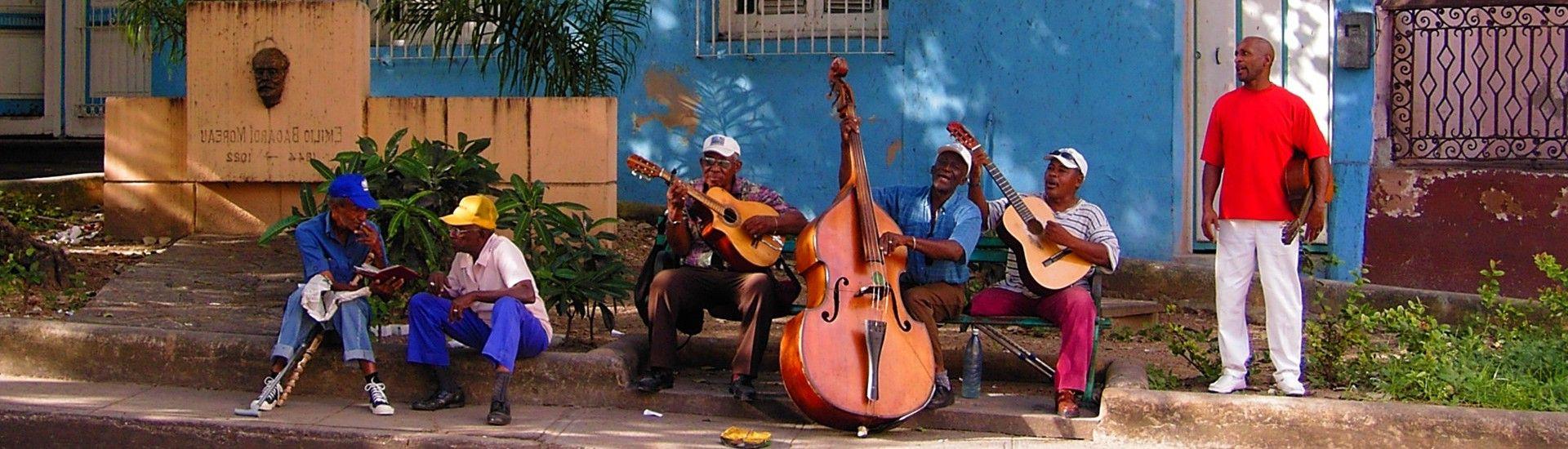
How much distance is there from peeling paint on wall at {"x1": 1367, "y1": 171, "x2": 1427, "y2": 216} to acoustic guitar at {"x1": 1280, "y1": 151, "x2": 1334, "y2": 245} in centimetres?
322

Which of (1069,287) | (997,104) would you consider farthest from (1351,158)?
(1069,287)

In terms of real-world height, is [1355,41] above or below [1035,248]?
above

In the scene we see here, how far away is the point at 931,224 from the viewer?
6.73m

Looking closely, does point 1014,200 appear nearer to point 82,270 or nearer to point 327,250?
point 327,250

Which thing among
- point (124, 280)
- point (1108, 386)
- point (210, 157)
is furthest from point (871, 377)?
point (210, 157)

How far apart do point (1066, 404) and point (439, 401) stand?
236 centimetres

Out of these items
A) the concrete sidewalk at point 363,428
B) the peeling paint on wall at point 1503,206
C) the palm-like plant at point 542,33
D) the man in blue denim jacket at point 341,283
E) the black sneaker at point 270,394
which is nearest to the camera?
the concrete sidewalk at point 363,428

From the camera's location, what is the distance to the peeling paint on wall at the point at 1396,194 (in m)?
9.20

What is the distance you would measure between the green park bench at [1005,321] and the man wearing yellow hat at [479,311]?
25.4 inches

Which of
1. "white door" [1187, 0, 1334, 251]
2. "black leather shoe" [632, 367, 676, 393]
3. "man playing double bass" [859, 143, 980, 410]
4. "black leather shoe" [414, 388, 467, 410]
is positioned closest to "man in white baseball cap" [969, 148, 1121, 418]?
"man playing double bass" [859, 143, 980, 410]

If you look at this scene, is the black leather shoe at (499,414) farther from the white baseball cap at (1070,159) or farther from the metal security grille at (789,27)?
the metal security grille at (789,27)

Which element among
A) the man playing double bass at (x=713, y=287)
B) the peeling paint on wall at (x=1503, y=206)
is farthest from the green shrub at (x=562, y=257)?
the peeling paint on wall at (x=1503, y=206)

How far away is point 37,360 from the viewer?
698 centimetres

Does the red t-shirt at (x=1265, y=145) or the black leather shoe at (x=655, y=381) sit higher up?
the red t-shirt at (x=1265, y=145)
